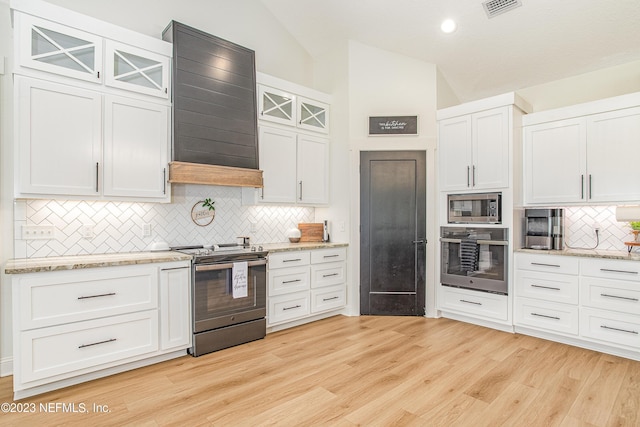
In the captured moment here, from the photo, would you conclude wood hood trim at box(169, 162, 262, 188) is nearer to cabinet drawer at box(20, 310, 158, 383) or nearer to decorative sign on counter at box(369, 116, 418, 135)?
cabinet drawer at box(20, 310, 158, 383)

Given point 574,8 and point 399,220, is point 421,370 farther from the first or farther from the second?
point 574,8

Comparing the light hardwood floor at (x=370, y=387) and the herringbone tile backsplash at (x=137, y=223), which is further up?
the herringbone tile backsplash at (x=137, y=223)

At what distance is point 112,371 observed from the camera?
2.73 meters

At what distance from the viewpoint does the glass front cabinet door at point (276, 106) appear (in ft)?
12.9

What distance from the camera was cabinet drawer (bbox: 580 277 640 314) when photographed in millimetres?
3041

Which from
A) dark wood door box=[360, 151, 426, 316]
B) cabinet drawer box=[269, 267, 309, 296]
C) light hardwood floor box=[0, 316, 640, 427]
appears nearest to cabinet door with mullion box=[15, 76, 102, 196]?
light hardwood floor box=[0, 316, 640, 427]

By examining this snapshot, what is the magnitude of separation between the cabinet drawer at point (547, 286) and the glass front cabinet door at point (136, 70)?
4001 millimetres

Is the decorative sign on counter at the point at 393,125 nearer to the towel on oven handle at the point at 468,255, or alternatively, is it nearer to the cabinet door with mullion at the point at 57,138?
the towel on oven handle at the point at 468,255

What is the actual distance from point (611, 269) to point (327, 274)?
2761 mm

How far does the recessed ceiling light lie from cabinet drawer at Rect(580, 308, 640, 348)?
3.15m

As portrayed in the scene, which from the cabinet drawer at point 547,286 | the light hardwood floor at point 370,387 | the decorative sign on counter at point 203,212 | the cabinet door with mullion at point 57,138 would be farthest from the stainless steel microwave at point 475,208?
the cabinet door with mullion at point 57,138

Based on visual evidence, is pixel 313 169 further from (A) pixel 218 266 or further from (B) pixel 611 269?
(B) pixel 611 269

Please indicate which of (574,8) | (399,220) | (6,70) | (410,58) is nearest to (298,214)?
(399,220)

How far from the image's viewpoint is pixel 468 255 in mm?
4031
